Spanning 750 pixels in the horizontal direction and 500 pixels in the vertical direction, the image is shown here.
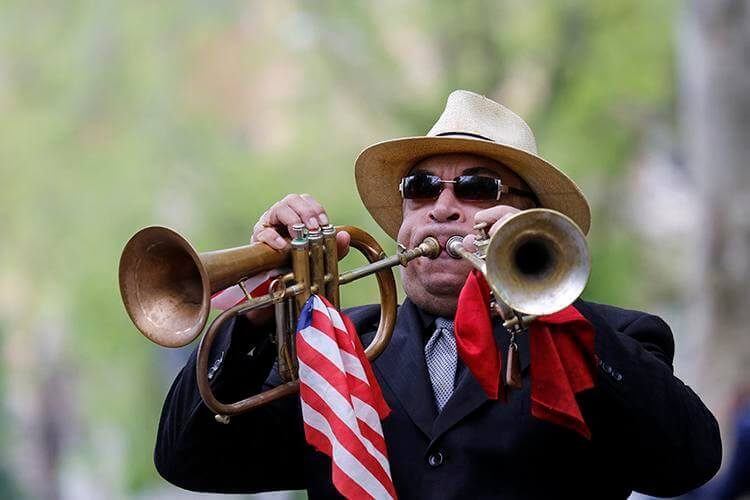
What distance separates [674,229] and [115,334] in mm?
7108

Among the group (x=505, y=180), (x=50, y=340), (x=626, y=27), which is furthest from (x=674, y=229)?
(x=505, y=180)

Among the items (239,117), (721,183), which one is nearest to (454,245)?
(721,183)

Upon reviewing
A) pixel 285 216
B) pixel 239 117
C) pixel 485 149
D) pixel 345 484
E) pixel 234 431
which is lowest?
pixel 345 484

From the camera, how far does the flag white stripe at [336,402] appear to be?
4152 millimetres

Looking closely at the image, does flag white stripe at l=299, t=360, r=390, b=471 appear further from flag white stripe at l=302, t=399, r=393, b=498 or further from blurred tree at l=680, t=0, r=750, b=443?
blurred tree at l=680, t=0, r=750, b=443

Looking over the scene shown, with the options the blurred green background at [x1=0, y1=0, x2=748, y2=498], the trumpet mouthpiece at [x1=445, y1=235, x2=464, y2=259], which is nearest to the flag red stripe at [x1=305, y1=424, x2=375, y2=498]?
the trumpet mouthpiece at [x1=445, y1=235, x2=464, y2=259]

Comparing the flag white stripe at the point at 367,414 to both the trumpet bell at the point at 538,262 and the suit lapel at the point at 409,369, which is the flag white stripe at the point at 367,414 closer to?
the suit lapel at the point at 409,369

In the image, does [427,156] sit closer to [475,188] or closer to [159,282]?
[475,188]

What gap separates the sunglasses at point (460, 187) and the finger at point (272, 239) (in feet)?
1.83

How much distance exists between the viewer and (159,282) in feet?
14.0

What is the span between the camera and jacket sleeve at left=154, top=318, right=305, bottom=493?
14.1 feet

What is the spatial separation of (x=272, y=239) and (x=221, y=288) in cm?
22

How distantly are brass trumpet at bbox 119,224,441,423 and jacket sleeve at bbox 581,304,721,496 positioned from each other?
2.39 ft

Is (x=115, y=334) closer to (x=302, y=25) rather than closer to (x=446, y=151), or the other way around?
(x=302, y=25)
